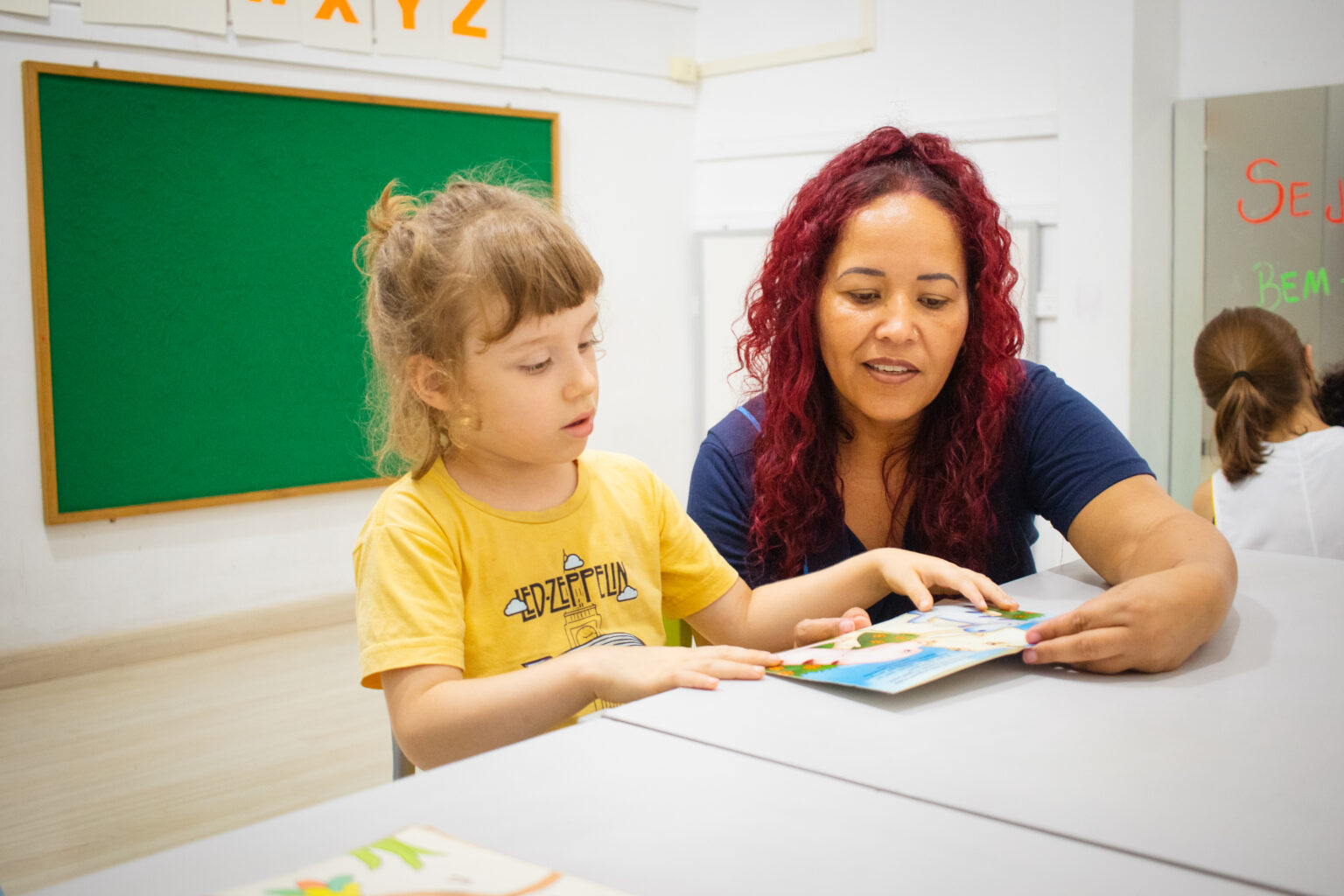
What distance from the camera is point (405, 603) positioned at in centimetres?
109

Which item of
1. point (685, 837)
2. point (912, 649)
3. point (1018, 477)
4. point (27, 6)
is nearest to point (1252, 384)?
point (1018, 477)

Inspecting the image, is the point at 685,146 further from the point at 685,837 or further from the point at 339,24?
the point at 685,837

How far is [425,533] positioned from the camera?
1.15 m

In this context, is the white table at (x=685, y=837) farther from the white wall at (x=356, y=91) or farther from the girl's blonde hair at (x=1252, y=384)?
the white wall at (x=356, y=91)

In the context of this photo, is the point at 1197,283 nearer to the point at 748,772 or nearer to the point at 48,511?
the point at 748,772

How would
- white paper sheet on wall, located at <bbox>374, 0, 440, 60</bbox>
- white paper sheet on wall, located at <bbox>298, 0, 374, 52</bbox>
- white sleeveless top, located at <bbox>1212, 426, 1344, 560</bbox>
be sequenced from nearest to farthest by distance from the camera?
white sleeveless top, located at <bbox>1212, 426, 1344, 560</bbox>, white paper sheet on wall, located at <bbox>298, 0, 374, 52</bbox>, white paper sheet on wall, located at <bbox>374, 0, 440, 60</bbox>

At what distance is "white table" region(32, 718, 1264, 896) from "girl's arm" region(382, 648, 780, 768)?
0.20m

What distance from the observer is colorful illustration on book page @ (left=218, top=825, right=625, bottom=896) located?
22.9 inches

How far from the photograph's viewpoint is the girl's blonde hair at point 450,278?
1.16 m

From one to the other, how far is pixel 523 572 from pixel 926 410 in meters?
0.70

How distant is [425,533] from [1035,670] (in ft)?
2.11

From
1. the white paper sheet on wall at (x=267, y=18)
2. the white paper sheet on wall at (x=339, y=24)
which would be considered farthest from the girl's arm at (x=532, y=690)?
the white paper sheet on wall at (x=339, y=24)

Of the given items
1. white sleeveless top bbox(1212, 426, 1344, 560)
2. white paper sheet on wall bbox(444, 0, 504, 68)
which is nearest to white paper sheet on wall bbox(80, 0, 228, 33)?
white paper sheet on wall bbox(444, 0, 504, 68)

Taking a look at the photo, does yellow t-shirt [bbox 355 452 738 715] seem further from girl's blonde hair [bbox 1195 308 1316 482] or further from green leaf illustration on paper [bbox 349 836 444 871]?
girl's blonde hair [bbox 1195 308 1316 482]
